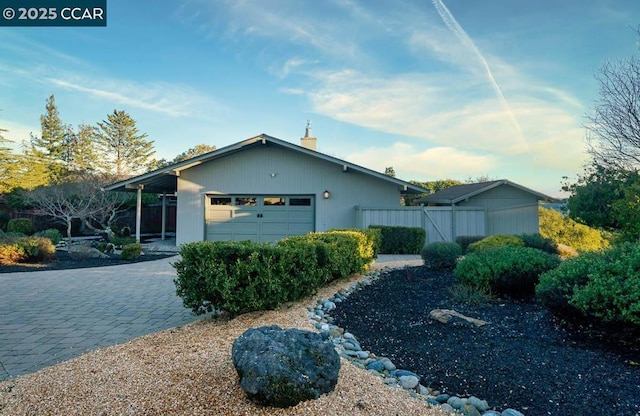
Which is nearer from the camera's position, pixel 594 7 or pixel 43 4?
pixel 43 4

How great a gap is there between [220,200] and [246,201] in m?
1.05

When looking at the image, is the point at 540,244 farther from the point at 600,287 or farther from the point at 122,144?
the point at 122,144

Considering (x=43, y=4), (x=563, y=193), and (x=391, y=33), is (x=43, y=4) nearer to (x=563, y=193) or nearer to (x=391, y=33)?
(x=391, y=33)

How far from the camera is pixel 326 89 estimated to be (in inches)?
434

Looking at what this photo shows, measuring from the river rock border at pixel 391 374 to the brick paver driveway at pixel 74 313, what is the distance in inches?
76.7

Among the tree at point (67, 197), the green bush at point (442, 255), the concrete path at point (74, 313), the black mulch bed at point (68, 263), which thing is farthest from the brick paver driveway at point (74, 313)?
the tree at point (67, 197)

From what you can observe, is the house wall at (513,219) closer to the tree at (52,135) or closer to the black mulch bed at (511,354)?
the black mulch bed at (511,354)

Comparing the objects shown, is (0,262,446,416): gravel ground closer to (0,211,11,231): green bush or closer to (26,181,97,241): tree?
(26,181,97,241): tree

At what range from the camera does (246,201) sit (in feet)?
44.4

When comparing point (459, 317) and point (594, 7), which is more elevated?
point (594, 7)

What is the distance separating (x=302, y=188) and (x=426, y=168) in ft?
32.5

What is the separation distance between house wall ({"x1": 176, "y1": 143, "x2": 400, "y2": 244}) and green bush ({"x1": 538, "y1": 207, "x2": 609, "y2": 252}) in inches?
250

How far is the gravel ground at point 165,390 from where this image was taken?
83.2 inches

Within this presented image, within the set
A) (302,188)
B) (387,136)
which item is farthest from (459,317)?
(387,136)
